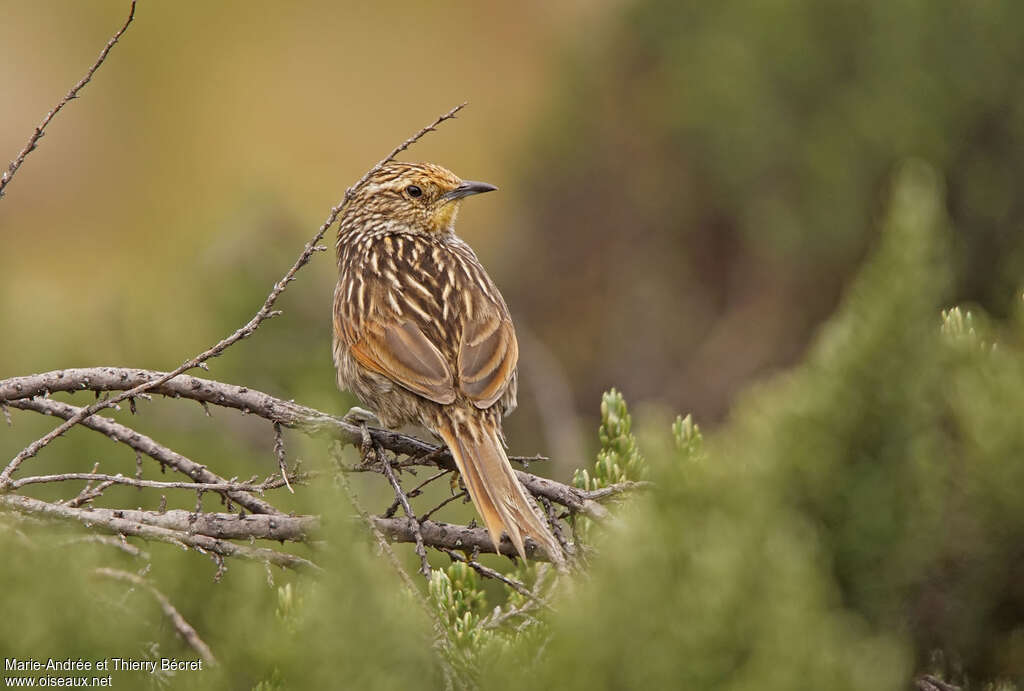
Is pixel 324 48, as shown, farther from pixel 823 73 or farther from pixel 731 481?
pixel 731 481

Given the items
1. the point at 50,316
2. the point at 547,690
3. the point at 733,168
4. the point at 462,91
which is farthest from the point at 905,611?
the point at 462,91

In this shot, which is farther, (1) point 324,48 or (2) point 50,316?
(1) point 324,48

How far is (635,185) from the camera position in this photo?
1362 cm

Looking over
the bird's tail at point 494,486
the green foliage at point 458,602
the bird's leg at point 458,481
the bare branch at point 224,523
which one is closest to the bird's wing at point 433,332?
the bird's tail at point 494,486

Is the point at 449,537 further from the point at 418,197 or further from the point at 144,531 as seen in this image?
the point at 418,197

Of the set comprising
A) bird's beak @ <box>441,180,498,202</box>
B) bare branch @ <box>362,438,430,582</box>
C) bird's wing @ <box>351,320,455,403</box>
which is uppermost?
bird's beak @ <box>441,180,498,202</box>

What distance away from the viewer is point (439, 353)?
17.2 ft

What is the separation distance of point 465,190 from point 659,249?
6933 mm

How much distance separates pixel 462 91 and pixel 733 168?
41.3ft

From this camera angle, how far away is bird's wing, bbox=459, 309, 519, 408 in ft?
16.7

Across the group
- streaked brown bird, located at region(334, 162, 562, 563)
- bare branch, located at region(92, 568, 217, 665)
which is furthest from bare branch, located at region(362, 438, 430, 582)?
bare branch, located at region(92, 568, 217, 665)

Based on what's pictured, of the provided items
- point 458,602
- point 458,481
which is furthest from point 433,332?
point 458,602

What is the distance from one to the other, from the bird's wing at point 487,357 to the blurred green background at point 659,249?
116cm

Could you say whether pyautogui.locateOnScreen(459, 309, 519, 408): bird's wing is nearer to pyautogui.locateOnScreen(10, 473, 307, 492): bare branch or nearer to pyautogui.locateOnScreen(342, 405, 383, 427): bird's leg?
pyautogui.locateOnScreen(342, 405, 383, 427): bird's leg
